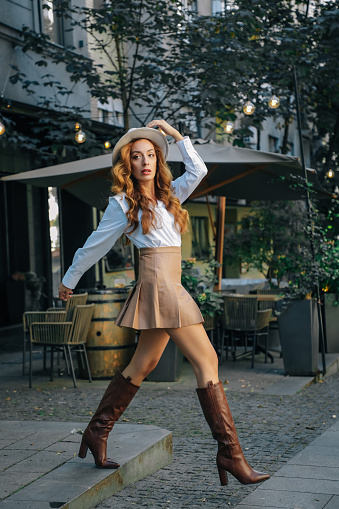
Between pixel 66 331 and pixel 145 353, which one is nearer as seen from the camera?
pixel 145 353

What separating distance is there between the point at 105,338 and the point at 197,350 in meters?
4.47

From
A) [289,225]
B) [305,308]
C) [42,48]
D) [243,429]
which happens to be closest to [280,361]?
[305,308]

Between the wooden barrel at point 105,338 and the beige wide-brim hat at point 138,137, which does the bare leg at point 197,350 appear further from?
the wooden barrel at point 105,338

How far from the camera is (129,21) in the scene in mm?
11500

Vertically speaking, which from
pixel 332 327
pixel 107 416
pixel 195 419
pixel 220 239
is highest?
pixel 220 239

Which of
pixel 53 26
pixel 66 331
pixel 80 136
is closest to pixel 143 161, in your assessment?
pixel 66 331

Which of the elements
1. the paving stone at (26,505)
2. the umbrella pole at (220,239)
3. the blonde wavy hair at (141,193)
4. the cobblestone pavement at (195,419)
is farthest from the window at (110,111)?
the paving stone at (26,505)

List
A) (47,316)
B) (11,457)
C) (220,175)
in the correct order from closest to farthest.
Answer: (11,457) < (47,316) < (220,175)

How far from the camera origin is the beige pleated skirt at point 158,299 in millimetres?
4172

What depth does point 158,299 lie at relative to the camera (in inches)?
166

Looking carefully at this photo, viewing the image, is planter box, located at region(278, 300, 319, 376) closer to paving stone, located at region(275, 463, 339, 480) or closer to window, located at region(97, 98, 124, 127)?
paving stone, located at region(275, 463, 339, 480)

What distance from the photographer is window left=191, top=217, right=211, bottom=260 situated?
2381cm

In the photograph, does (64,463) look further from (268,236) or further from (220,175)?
(268,236)

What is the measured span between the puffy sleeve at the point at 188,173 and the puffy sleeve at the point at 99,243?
47cm
